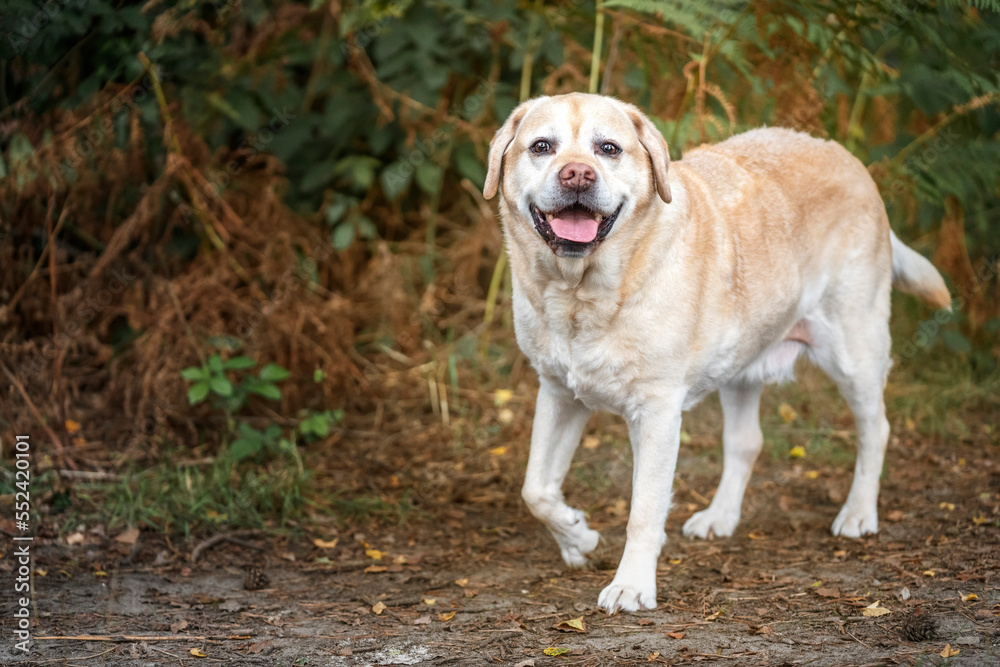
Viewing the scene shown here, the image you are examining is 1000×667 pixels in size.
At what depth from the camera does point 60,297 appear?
4758 mm

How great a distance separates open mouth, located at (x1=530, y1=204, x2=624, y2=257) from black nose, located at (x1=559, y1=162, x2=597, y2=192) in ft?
0.36

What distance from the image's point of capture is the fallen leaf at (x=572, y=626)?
3076 mm

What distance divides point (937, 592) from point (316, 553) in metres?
2.39

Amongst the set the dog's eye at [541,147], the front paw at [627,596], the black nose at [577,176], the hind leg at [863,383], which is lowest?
the front paw at [627,596]

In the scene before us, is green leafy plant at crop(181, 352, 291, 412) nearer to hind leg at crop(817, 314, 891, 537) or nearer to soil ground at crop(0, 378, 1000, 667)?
soil ground at crop(0, 378, 1000, 667)

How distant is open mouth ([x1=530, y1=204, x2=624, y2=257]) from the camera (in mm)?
3143

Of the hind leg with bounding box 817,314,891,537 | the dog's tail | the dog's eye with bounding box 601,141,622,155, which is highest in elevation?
the dog's eye with bounding box 601,141,622,155

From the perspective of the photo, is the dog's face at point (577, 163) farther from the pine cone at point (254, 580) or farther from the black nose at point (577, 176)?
the pine cone at point (254, 580)

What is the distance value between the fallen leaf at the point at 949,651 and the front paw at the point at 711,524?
4.50 feet

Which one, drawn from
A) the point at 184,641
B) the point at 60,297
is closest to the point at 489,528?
the point at 184,641

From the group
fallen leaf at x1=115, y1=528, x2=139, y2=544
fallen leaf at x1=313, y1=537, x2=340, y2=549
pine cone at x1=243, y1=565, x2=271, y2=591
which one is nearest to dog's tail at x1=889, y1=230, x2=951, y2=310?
fallen leaf at x1=313, y1=537, x2=340, y2=549

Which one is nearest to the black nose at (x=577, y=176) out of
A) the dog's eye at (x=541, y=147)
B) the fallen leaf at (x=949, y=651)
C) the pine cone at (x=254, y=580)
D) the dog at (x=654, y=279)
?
the dog at (x=654, y=279)

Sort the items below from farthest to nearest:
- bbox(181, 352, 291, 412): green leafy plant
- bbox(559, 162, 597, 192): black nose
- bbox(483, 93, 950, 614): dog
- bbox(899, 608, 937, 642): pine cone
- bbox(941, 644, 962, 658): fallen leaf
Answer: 1. bbox(181, 352, 291, 412): green leafy plant
2. bbox(483, 93, 950, 614): dog
3. bbox(559, 162, 597, 192): black nose
4. bbox(899, 608, 937, 642): pine cone
5. bbox(941, 644, 962, 658): fallen leaf

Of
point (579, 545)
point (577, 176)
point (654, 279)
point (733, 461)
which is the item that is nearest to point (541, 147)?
point (577, 176)
